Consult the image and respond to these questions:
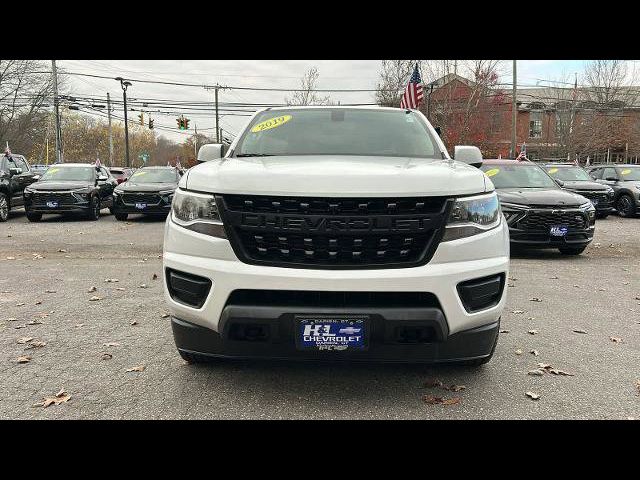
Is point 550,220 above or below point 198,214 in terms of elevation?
below

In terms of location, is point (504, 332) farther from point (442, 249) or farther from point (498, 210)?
point (442, 249)

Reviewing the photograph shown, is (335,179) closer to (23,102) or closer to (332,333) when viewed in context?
(332,333)

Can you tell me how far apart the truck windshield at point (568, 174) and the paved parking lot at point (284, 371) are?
9.80 meters

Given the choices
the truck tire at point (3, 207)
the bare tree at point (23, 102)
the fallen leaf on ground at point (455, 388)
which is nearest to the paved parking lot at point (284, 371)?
the fallen leaf on ground at point (455, 388)

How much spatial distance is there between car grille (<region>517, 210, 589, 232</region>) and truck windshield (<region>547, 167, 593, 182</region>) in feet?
25.4

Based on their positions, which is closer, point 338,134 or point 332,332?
point 332,332

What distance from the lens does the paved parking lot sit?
2.92 metres

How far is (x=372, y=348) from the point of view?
2680 millimetres

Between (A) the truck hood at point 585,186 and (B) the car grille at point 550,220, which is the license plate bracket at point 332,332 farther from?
(A) the truck hood at point 585,186

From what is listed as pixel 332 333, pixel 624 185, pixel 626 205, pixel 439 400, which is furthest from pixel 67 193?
pixel 624 185

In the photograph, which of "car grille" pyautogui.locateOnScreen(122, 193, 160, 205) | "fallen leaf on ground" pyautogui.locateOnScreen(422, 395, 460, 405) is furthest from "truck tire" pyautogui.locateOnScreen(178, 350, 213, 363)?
"car grille" pyautogui.locateOnScreen(122, 193, 160, 205)

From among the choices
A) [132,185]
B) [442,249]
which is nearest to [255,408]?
[442,249]

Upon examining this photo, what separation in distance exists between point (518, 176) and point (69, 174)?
12035mm
